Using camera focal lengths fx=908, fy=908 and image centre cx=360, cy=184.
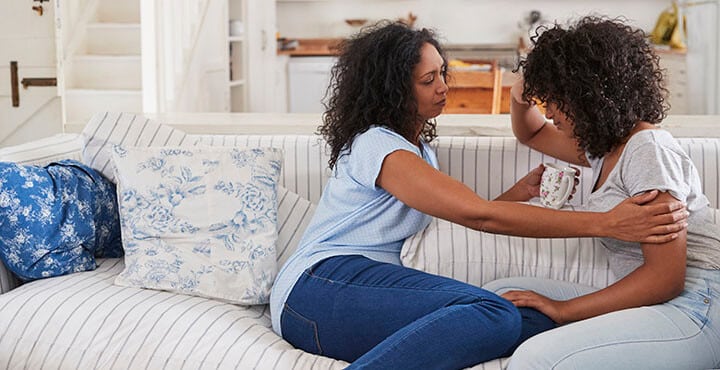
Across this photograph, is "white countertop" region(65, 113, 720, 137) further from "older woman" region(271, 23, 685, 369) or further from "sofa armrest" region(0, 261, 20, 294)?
"sofa armrest" region(0, 261, 20, 294)

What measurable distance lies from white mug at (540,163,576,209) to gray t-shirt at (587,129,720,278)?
181mm

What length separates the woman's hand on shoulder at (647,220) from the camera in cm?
178

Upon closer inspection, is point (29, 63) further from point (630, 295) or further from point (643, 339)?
point (643, 339)

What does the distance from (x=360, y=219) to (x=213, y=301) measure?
17.0 inches

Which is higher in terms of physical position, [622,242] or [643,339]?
[622,242]

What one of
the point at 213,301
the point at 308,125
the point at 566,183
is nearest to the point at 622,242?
the point at 566,183

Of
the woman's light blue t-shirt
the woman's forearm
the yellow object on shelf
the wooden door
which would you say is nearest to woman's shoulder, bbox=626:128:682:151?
the woman's forearm

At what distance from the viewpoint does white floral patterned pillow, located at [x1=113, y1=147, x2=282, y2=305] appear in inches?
88.0

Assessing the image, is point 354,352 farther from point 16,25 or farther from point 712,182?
point 16,25

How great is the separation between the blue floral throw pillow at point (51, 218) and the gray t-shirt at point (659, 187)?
49.3 inches

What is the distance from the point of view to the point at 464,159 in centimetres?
261

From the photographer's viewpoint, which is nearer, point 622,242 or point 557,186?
point 622,242

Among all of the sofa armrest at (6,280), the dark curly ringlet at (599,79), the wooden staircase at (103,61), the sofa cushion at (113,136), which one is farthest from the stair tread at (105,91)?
the dark curly ringlet at (599,79)

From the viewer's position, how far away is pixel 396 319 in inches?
72.5
